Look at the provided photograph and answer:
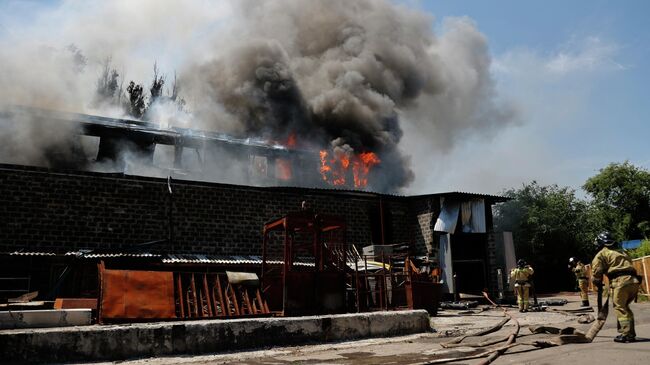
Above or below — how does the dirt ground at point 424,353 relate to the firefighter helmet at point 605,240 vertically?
below

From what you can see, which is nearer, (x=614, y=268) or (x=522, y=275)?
(x=614, y=268)

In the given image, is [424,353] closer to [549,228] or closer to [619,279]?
[619,279]

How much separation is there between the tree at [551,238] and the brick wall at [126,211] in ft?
47.1

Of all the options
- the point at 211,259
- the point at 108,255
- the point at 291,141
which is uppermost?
the point at 291,141

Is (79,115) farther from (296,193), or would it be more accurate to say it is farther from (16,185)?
(296,193)

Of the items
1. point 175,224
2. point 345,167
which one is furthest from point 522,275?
point 345,167

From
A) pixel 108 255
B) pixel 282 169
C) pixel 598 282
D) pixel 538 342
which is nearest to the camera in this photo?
pixel 538 342

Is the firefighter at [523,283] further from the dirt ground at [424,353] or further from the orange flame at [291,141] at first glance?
the orange flame at [291,141]

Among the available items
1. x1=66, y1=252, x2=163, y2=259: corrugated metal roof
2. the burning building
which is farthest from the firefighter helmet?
x1=66, y1=252, x2=163, y2=259: corrugated metal roof

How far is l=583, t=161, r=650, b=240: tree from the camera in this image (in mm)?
33656

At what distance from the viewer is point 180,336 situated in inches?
260

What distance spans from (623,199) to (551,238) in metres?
14.0

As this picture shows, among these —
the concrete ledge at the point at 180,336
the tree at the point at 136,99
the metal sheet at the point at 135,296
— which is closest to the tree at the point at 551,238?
the concrete ledge at the point at 180,336

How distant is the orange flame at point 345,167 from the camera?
23344 millimetres
